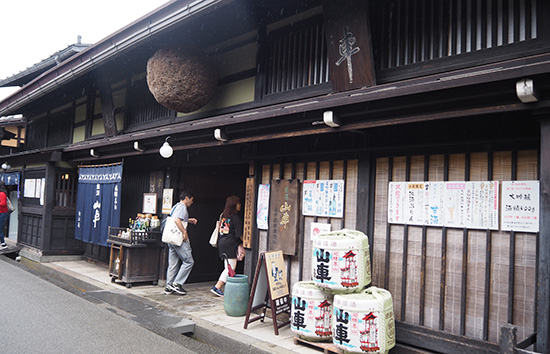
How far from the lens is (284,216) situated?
762cm

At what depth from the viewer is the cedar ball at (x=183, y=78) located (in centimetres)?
866

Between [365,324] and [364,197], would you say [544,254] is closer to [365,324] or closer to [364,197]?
[365,324]

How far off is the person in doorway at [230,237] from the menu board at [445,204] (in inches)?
168

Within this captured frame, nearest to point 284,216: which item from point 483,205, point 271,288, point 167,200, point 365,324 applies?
point 271,288

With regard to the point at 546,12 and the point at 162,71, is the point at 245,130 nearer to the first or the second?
the point at 162,71

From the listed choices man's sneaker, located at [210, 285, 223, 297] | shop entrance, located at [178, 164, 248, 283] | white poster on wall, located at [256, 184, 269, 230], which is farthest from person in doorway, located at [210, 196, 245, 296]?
shop entrance, located at [178, 164, 248, 283]

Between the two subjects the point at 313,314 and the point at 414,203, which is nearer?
the point at 414,203

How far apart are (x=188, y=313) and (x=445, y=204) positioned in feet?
17.2

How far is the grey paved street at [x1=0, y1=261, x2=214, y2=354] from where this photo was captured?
631 centimetres

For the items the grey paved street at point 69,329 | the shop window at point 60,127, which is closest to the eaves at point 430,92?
the grey paved street at point 69,329

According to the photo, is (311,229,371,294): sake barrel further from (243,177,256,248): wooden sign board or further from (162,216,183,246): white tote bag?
(162,216,183,246): white tote bag

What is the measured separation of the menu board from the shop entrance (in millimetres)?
6120

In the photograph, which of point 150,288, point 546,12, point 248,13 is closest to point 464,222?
point 546,12

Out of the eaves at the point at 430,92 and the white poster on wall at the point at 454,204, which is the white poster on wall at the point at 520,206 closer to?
the white poster on wall at the point at 454,204
